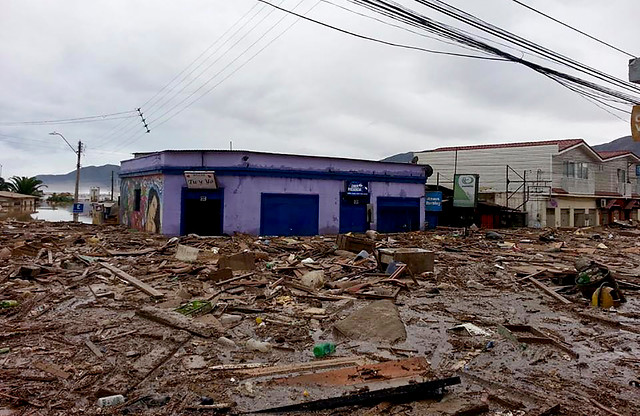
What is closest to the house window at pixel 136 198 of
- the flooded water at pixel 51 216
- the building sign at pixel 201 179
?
the building sign at pixel 201 179

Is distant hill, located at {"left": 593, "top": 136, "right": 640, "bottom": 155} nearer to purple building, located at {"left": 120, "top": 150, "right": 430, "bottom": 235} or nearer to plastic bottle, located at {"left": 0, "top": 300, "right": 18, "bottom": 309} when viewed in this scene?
purple building, located at {"left": 120, "top": 150, "right": 430, "bottom": 235}

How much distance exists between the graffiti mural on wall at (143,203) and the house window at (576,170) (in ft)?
109

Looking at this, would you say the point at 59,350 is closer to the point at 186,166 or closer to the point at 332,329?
the point at 332,329

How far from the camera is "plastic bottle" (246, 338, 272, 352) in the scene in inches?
273

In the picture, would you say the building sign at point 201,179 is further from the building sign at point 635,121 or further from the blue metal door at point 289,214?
the building sign at point 635,121

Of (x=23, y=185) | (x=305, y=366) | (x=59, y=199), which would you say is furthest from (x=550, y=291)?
(x=59, y=199)

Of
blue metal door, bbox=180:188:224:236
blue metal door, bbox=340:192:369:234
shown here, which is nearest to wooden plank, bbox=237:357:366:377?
blue metal door, bbox=180:188:224:236

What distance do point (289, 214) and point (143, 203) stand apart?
8.97m

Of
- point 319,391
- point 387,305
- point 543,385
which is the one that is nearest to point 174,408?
point 319,391

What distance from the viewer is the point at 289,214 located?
25250 mm

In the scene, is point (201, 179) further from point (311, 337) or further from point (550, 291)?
point (550, 291)

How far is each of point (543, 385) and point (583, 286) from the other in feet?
22.2

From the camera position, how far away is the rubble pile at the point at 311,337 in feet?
17.1

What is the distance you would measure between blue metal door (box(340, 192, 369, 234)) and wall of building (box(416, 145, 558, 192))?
15758 millimetres
